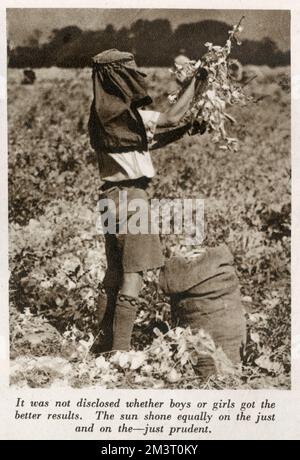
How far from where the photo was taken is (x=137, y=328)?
345 centimetres

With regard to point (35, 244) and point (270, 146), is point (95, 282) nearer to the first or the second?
point (35, 244)

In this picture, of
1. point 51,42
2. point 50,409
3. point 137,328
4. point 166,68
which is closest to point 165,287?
point 137,328

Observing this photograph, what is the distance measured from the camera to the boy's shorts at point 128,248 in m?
3.40

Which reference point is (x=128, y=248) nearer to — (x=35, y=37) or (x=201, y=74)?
(x=201, y=74)

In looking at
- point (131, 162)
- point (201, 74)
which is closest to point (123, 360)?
point (131, 162)

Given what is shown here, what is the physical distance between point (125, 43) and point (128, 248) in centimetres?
95

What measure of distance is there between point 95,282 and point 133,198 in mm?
435

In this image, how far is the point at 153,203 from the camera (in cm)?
345

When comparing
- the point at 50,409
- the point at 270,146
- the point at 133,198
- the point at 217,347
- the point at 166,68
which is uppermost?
the point at 166,68

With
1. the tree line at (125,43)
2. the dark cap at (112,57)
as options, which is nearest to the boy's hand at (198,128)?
the tree line at (125,43)

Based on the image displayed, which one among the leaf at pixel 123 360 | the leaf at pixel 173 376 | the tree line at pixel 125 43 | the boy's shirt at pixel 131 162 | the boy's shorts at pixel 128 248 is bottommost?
the leaf at pixel 173 376

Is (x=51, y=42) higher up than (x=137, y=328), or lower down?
higher up

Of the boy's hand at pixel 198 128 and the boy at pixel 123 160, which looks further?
the boy's hand at pixel 198 128

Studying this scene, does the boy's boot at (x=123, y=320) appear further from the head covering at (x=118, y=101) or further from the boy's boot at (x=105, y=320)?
the head covering at (x=118, y=101)
